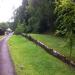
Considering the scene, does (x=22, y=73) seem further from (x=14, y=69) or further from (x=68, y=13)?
(x=68, y=13)

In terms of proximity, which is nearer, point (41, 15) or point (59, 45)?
point (59, 45)

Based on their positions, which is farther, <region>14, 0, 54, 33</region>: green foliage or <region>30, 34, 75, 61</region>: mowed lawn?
<region>14, 0, 54, 33</region>: green foliage

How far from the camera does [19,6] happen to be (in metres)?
78.1

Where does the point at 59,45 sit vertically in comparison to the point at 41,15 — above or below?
below

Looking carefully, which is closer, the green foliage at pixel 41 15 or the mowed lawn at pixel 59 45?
the mowed lawn at pixel 59 45

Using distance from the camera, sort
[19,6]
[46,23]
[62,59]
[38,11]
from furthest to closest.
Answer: [19,6] → [46,23] → [38,11] → [62,59]

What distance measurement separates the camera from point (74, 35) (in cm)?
1900

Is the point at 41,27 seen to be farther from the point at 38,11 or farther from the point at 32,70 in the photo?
the point at 32,70

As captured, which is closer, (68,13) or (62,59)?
(68,13)

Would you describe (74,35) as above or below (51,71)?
above

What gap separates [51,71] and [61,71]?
663 mm

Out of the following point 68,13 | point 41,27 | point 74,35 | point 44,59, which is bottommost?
point 41,27

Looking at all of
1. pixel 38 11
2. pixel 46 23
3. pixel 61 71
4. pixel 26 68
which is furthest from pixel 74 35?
pixel 46 23

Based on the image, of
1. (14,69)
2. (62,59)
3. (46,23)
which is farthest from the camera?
(46,23)
